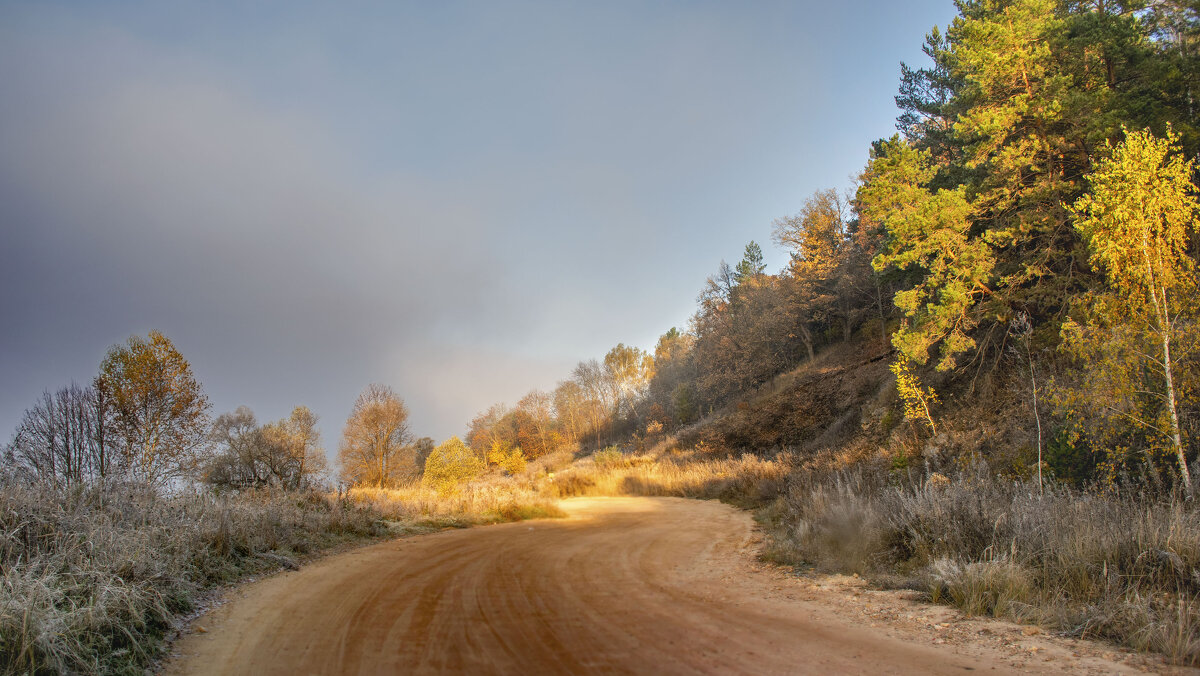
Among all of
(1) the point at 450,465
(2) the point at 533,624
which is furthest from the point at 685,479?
(2) the point at 533,624

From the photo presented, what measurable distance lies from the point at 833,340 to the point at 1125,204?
1533 inches

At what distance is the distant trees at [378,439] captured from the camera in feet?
142

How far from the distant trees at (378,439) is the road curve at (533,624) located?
3665 centimetres

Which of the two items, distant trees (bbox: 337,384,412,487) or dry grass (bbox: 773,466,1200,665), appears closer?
dry grass (bbox: 773,466,1200,665)

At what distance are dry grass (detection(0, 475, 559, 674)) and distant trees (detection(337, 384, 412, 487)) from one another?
34197mm

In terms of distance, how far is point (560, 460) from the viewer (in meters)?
62.4

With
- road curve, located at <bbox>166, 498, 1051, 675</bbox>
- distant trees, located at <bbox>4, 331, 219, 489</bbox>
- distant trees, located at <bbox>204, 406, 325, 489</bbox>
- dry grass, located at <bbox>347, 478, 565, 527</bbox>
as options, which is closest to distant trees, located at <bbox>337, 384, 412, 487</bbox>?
distant trees, located at <bbox>204, 406, 325, 489</bbox>

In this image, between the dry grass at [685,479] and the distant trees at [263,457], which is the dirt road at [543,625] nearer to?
the dry grass at [685,479]

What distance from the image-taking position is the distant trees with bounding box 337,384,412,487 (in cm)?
4325

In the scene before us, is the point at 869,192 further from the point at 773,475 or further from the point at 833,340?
the point at 833,340

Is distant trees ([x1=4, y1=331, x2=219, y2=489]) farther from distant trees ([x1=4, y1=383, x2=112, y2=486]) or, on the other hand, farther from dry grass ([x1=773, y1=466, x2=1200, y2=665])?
dry grass ([x1=773, y1=466, x2=1200, y2=665])

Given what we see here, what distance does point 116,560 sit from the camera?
5.51m

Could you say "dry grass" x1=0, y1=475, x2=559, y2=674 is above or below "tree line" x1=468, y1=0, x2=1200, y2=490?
below

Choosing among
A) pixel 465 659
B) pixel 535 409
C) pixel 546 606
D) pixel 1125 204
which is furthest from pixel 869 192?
pixel 535 409
